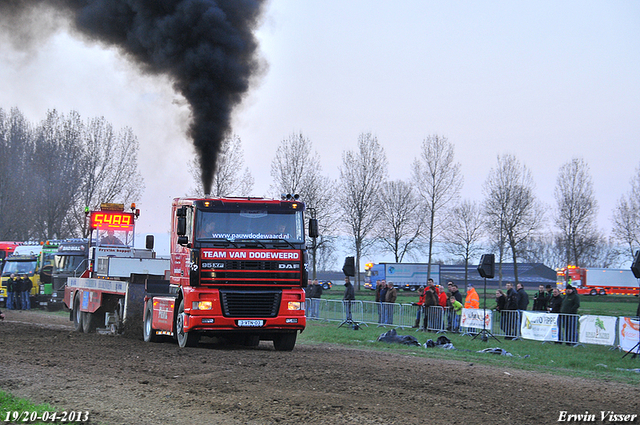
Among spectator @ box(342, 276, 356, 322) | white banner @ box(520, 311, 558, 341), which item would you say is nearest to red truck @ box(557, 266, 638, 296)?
spectator @ box(342, 276, 356, 322)

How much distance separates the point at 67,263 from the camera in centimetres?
3150

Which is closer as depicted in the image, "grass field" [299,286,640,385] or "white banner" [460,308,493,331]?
"grass field" [299,286,640,385]

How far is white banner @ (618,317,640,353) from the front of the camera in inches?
617

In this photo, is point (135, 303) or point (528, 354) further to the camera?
point (135, 303)

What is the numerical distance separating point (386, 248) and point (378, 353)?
40.1 meters

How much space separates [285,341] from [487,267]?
6.91 meters

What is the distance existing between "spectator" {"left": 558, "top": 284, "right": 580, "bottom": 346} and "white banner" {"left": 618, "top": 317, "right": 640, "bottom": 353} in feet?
5.25

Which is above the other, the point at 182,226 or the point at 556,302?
the point at 182,226

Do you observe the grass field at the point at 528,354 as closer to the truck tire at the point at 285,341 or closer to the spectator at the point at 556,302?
the spectator at the point at 556,302

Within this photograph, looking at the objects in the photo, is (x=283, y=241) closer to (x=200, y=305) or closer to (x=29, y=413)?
(x=200, y=305)

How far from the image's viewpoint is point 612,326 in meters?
17.0

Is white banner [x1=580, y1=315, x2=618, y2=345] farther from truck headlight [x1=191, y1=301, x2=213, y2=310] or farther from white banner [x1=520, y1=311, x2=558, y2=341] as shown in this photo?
truck headlight [x1=191, y1=301, x2=213, y2=310]

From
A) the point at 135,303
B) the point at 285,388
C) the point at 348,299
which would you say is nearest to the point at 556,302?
the point at 348,299

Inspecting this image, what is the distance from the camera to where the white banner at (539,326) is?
18547mm
